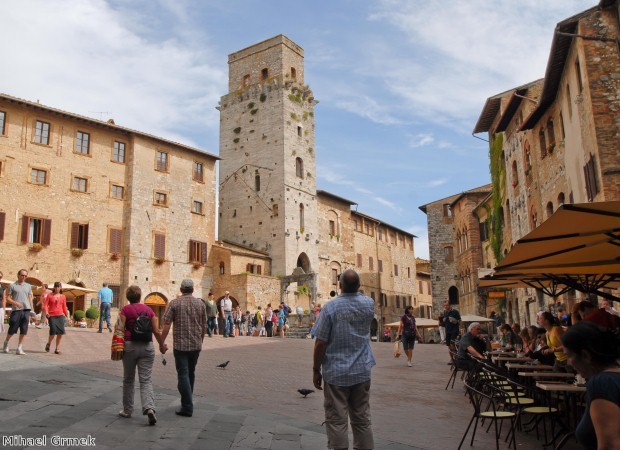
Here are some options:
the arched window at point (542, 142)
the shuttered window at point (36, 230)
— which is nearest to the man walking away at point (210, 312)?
the shuttered window at point (36, 230)

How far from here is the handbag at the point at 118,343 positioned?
22.2ft

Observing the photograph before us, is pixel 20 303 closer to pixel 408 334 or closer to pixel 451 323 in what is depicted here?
pixel 408 334

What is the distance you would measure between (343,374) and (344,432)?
1.60ft

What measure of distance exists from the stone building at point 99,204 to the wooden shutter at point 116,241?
0.19 feet

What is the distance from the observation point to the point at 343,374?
200 inches

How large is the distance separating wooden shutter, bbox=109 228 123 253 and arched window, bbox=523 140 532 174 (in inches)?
887

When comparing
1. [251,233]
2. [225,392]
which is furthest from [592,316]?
[251,233]

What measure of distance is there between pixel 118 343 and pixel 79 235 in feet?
88.6

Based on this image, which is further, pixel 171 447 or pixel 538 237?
pixel 538 237

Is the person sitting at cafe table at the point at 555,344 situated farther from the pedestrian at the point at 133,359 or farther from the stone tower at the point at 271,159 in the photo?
the stone tower at the point at 271,159

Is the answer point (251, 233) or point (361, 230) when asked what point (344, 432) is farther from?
point (361, 230)

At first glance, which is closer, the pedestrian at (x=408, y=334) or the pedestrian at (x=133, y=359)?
the pedestrian at (x=133, y=359)

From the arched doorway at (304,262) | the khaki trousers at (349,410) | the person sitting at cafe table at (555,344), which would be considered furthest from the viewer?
the arched doorway at (304,262)

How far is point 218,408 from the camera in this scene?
25.7 feet
